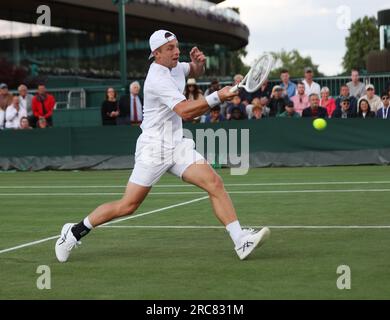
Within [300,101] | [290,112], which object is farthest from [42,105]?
[300,101]

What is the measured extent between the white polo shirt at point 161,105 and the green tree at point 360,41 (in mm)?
→ 97579

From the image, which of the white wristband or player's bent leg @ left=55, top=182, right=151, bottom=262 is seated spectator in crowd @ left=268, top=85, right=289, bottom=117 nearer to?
player's bent leg @ left=55, top=182, right=151, bottom=262

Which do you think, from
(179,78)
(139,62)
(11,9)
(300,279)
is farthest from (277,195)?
(139,62)

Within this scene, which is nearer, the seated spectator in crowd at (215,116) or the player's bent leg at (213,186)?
the player's bent leg at (213,186)

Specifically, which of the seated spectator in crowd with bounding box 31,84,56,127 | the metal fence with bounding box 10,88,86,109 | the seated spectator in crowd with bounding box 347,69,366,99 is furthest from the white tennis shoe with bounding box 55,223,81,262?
the metal fence with bounding box 10,88,86,109

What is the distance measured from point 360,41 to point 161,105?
332ft

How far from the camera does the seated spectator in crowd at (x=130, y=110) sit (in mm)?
22281

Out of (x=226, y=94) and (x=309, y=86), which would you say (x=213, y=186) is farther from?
(x=309, y=86)

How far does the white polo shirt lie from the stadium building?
133 ft

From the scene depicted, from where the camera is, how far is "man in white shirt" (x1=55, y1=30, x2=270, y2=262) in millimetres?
8164

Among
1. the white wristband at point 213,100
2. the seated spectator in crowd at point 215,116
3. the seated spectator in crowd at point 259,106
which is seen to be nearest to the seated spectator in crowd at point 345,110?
the seated spectator in crowd at point 259,106

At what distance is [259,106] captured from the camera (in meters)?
21.4

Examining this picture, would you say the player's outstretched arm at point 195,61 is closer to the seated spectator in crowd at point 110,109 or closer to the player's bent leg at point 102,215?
the player's bent leg at point 102,215
